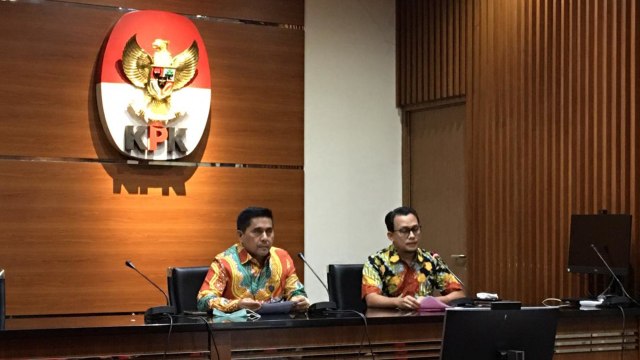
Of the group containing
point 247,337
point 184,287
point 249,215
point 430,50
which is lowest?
point 247,337

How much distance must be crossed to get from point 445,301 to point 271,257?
952 millimetres

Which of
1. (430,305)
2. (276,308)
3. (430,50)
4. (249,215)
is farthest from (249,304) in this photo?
(430,50)

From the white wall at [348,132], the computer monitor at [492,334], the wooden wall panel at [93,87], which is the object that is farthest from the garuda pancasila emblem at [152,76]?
the computer monitor at [492,334]

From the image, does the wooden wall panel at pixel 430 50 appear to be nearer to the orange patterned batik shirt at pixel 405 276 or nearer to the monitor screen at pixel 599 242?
the monitor screen at pixel 599 242

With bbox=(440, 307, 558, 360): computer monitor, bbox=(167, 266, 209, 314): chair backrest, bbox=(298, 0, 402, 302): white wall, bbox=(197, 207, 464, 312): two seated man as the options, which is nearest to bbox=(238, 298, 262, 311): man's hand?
bbox=(197, 207, 464, 312): two seated man

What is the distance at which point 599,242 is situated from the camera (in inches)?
229

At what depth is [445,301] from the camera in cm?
534

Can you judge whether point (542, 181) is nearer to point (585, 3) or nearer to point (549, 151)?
point (549, 151)

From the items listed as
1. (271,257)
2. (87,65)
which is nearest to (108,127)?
(87,65)

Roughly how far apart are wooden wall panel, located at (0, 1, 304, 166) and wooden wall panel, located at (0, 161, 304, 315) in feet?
0.48

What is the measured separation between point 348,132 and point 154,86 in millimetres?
1684

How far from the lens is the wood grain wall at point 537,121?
6.02 meters

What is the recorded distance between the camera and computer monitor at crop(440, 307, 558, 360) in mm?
3283

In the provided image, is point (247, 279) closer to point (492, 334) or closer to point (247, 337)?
point (247, 337)
